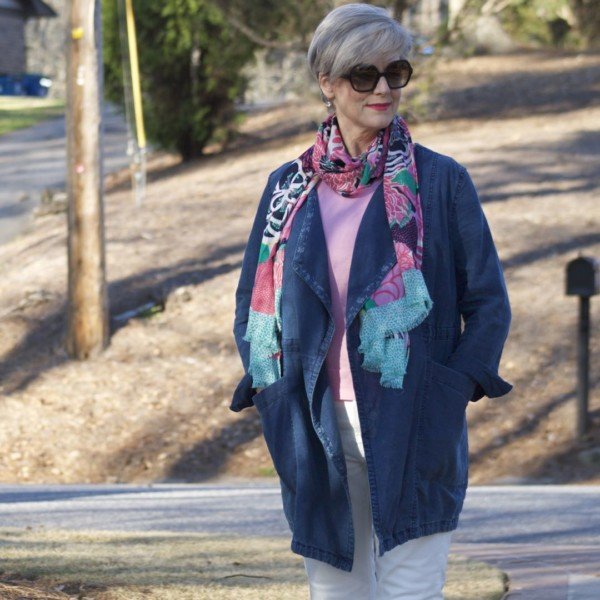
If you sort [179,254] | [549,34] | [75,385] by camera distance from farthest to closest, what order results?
[549,34] < [179,254] < [75,385]

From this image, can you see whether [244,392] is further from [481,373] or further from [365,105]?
[365,105]

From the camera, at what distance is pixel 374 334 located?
317 centimetres

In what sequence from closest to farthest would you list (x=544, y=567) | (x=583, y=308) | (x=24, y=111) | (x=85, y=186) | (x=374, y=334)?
(x=374, y=334), (x=544, y=567), (x=583, y=308), (x=85, y=186), (x=24, y=111)

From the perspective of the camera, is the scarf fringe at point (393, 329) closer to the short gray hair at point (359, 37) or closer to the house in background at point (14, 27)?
the short gray hair at point (359, 37)

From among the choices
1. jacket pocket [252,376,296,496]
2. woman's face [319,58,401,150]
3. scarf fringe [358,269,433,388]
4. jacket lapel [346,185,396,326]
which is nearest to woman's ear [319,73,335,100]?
woman's face [319,58,401,150]

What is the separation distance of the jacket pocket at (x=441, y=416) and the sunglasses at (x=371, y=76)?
704 millimetres

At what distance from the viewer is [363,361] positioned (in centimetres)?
320

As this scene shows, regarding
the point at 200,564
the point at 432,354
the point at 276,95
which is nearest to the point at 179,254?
the point at 200,564

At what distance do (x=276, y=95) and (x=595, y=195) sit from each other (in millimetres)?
23422

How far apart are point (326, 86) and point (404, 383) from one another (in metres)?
0.81

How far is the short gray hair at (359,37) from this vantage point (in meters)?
3.24

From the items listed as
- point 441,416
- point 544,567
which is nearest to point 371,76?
point 441,416

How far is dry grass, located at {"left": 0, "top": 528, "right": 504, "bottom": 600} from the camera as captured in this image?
4730 millimetres

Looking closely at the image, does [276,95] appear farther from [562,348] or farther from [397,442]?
[397,442]
